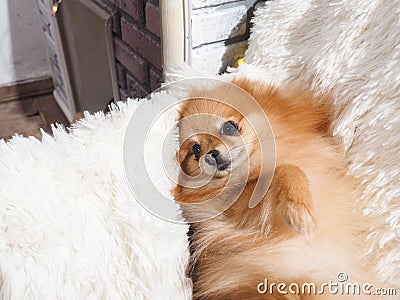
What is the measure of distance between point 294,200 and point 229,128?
0.16 metres

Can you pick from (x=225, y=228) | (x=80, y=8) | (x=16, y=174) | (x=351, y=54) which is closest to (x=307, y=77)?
(x=351, y=54)

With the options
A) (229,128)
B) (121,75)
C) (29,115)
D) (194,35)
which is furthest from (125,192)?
(29,115)

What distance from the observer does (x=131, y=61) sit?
1134mm

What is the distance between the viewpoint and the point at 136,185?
0.64m

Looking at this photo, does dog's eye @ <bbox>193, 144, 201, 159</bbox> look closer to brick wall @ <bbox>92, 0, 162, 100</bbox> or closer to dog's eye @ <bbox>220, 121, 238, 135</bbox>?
dog's eye @ <bbox>220, 121, 238, 135</bbox>

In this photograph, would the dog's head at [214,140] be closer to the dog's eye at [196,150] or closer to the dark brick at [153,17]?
the dog's eye at [196,150]

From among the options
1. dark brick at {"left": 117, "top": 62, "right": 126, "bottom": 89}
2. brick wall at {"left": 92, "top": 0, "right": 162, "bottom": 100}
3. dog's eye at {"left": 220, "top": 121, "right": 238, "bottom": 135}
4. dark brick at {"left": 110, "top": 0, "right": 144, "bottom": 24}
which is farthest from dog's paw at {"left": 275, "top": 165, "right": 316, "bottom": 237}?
dark brick at {"left": 117, "top": 62, "right": 126, "bottom": 89}

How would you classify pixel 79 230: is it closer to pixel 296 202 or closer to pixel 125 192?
pixel 125 192

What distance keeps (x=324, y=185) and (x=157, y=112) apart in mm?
294

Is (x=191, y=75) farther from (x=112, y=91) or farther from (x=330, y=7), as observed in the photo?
(x=112, y=91)

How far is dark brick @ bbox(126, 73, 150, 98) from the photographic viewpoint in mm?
1123

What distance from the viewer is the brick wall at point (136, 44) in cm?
96

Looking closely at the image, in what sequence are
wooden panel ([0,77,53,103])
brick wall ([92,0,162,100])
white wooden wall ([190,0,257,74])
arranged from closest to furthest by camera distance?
1. white wooden wall ([190,0,257,74])
2. brick wall ([92,0,162,100])
3. wooden panel ([0,77,53,103])

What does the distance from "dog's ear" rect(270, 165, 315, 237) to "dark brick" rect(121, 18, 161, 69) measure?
0.50 m
